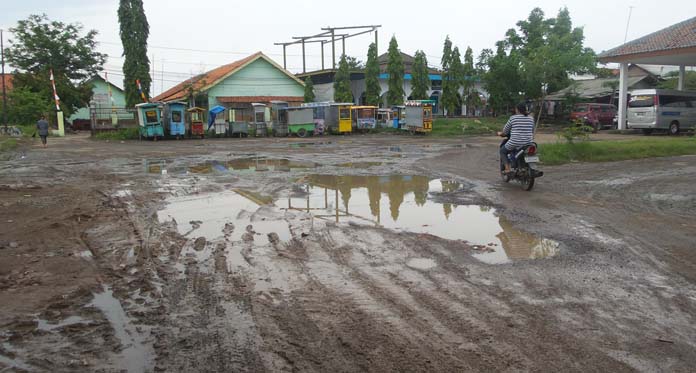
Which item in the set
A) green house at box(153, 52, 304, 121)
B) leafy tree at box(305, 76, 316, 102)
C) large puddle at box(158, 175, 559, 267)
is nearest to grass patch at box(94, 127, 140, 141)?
green house at box(153, 52, 304, 121)

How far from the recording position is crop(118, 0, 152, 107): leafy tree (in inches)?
1379

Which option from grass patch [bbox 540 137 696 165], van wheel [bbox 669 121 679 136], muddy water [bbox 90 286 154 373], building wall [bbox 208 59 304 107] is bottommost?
muddy water [bbox 90 286 154 373]

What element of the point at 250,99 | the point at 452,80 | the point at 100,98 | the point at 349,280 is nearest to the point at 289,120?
the point at 250,99

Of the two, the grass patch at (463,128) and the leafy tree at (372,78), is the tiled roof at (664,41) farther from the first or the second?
the leafy tree at (372,78)

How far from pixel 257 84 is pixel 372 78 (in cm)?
873

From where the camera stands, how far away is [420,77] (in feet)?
127

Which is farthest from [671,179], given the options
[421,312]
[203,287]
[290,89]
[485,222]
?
[290,89]

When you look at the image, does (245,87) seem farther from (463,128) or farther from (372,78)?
(463,128)

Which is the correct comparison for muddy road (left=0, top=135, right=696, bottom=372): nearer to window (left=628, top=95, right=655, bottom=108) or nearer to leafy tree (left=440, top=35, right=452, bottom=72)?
window (left=628, top=95, right=655, bottom=108)

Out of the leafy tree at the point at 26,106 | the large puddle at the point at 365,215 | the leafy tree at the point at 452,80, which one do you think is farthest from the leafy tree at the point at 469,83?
the large puddle at the point at 365,215

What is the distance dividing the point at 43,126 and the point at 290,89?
67.1 ft

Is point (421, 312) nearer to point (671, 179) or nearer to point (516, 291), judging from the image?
point (516, 291)

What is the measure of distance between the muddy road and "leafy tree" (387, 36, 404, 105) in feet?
96.0

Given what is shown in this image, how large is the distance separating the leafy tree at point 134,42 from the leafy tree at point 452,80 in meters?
20.9
